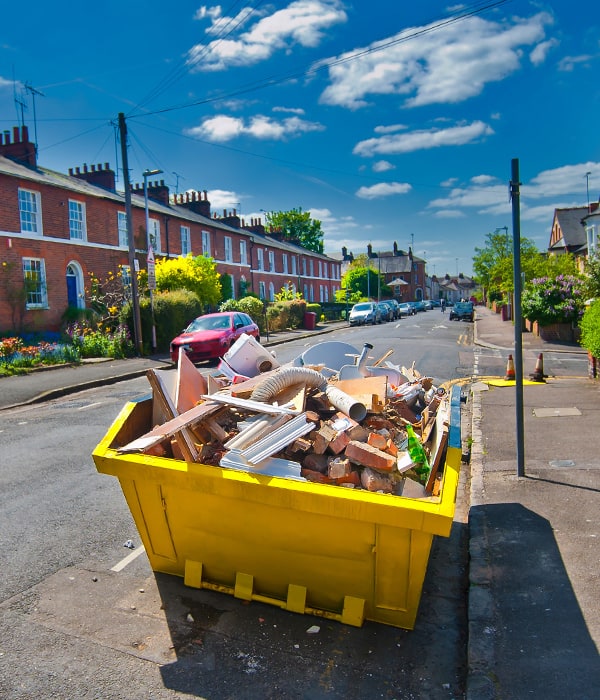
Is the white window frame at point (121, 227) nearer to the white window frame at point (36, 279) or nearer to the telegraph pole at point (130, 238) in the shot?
the white window frame at point (36, 279)

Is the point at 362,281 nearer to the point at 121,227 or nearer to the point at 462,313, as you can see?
the point at 462,313

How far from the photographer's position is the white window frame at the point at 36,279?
22047 mm

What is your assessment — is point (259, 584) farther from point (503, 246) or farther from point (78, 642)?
point (503, 246)

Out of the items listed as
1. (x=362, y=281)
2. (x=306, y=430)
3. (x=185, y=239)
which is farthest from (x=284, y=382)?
(x=362, y=281)

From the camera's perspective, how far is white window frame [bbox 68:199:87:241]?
24875 millimetres

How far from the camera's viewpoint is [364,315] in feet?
139

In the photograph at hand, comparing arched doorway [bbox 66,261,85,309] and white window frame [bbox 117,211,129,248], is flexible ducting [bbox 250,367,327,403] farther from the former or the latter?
white window frame [bbox 117,211,129,248]

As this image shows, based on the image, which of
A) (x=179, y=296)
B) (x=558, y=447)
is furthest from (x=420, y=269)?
(x=558, y=447)

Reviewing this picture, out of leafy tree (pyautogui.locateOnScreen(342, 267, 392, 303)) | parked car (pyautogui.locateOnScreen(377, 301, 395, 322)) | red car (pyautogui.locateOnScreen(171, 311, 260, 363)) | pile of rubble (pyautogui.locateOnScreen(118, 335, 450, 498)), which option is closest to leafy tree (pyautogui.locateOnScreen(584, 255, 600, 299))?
red car (pyautogui.locateOnScreen(171, 311, 260, 363))

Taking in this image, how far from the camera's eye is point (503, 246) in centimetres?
5081

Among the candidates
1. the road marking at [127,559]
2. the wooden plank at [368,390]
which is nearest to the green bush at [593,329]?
the wooden plank at [368,390]

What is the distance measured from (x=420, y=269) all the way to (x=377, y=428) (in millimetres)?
122501

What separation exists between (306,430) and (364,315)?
129 ft

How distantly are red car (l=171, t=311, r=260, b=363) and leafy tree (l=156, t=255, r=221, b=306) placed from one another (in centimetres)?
756
